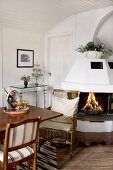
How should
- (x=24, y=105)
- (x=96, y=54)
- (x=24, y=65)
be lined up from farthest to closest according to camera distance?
(x=24, y=65) → (x=96, y=54) → (x=24, y=105)

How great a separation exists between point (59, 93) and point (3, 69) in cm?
183

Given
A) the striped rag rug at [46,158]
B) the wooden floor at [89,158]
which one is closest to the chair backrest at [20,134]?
the striped rag rug at [46,158]

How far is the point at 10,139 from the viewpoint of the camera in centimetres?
203

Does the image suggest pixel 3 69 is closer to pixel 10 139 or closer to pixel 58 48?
pixel 58 48

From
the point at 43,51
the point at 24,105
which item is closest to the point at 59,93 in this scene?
the point at 24,105

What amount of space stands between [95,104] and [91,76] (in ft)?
2.00

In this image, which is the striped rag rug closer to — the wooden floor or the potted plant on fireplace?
the wooden floor

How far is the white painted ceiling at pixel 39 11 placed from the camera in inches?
163

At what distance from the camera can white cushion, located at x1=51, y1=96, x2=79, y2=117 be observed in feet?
11.6

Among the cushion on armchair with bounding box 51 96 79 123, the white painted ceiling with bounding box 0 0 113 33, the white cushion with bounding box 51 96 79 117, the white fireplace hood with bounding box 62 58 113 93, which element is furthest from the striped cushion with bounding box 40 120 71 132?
the white painted ceiling with bounding box 0 0 113 33

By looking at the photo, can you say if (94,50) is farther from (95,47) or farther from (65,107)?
(65,107)

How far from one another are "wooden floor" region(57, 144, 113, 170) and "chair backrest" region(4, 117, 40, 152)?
985 mm

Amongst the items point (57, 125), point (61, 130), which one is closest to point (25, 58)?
point (57, 125)

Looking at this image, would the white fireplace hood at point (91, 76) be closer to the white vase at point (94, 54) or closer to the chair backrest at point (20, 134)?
the white vase at point (94, 54)
